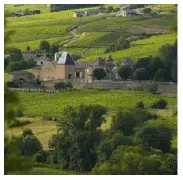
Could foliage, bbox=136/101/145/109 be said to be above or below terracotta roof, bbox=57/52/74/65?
below

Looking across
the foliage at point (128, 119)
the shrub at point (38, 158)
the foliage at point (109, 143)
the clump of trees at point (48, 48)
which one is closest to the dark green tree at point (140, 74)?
the foliage at point (128, 119)

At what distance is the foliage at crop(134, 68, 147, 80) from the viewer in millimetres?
18172

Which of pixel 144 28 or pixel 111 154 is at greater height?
pixel 144 28

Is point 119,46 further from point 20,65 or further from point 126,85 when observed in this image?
point 20,65

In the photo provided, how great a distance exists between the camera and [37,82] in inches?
700

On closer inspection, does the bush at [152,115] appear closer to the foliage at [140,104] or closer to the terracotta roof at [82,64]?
the foliage at [140,104]

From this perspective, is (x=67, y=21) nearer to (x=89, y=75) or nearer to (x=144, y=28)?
→ (x=144, y=28)

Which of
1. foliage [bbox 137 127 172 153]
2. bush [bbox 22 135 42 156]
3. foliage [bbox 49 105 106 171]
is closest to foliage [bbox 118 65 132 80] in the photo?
foliage [bbox 49 105 106 171]

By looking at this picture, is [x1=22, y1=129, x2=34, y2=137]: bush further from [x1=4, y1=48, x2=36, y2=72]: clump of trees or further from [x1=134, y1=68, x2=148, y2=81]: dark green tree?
[x1=134, y1=68, x2=148, y2=81]: dark green tree

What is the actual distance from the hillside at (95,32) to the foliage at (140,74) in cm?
133

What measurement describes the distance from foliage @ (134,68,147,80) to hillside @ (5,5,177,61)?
1330 mm

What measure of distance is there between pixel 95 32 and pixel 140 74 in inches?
252
